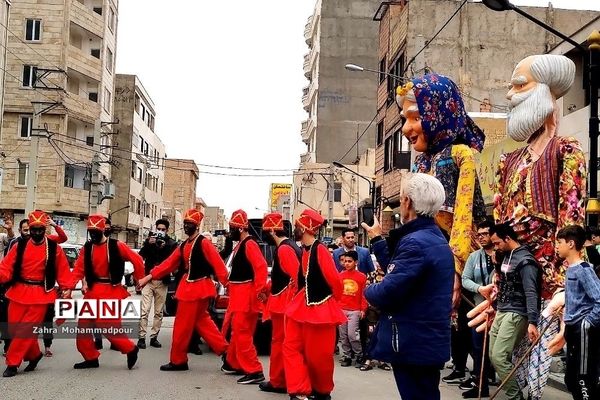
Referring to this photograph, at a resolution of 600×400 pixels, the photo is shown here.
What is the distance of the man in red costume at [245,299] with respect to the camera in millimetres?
8828

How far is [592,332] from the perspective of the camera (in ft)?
17.5

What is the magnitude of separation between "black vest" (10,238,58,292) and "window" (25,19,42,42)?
34449mm

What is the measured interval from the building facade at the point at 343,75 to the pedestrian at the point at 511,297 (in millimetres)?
51463

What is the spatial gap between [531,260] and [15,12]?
40389 mm

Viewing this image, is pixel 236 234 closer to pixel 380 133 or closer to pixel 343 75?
pixel 380 133

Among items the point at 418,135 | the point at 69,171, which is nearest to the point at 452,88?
the point at 418,135

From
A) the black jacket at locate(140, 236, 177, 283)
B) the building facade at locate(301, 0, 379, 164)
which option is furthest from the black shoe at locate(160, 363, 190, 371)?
the building facade at locate(301, 0, 379, 164)

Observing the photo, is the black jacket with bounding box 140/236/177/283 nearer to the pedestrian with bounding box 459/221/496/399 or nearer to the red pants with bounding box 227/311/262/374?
the red pants with bounding box 227/311/262/374

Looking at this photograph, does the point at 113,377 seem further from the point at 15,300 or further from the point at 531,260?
the point at 531,260

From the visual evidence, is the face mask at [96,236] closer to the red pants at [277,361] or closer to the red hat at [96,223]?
the red hat at [96,223]

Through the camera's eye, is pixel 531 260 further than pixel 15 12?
No

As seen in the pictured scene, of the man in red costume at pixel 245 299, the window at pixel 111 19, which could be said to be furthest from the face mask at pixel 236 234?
the window at pixel 111 19

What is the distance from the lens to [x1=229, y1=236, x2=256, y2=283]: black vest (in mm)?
9188

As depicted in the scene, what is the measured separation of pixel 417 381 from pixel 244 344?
15.6ft
